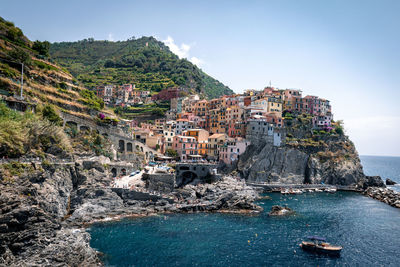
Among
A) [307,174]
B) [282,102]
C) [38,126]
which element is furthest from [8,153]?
[282,102]

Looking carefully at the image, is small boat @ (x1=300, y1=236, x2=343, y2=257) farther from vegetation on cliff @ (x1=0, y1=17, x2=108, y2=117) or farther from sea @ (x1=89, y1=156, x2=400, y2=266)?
vegetation on cliff @ (x1=0, y1=17, x2=108, y2=117)

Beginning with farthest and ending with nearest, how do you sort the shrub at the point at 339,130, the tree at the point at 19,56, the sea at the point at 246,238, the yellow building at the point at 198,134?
the shrub at the point at 339,130, the yellow building at the point at 198,134, the tree at the point at 19,56, the sea at the point at 246,238

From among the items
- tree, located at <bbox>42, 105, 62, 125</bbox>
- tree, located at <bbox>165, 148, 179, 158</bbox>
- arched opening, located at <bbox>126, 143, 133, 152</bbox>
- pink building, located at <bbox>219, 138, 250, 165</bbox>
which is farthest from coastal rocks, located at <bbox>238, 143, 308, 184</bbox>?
tree, located at <bbox>42, 105, 62, 125</bbox>

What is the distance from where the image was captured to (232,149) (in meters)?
76.6

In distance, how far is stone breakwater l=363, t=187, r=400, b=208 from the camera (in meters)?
62.8

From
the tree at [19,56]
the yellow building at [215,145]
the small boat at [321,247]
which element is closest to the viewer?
the small boat at [321,247]

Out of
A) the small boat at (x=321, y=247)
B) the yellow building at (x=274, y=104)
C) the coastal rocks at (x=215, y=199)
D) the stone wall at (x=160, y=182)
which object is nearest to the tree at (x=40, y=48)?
the stone wall at (x=160, y=182)

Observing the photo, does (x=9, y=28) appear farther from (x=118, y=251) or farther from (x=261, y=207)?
(x=261, y=207)

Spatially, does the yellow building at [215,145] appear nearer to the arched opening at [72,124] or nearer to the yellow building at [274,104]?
the yellow building at [274,104]

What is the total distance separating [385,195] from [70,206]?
7458cm

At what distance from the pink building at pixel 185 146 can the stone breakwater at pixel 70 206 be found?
16971 millimetres

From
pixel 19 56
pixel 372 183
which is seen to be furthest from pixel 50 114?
pixel 372 183

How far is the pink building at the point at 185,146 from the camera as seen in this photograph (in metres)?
76.5

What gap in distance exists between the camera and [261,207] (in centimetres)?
5397
